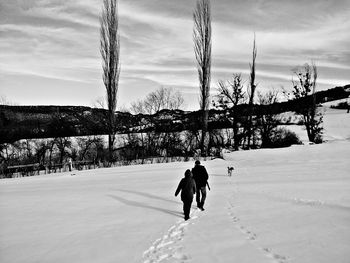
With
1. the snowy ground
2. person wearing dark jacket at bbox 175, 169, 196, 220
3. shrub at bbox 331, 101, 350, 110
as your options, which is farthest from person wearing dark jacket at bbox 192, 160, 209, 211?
shrub at bbox 331, 101, 350, 110

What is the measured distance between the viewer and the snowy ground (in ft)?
22.1

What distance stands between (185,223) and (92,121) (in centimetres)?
3573

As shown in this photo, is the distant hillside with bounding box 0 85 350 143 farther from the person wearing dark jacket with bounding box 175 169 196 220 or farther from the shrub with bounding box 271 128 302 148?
the person wearing dark jacket with bounding box 175 169 196 220

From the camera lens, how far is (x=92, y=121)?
42969 millimetres

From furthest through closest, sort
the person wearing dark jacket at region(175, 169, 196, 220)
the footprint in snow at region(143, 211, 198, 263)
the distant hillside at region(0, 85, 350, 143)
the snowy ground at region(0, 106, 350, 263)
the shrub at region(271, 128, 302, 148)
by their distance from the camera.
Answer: the shrub at region(271, 128, 302, 148) → the distant hillside at region(0, 85, 350, 143) → the person wearing dark jacket at region(175, 169, 196, 220) → the snowy ground at region(0, 106, 350, 263) → the footprint in snow at region(143, 211, 198, 263)

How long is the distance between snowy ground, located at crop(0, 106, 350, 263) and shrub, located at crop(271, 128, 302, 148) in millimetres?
19499

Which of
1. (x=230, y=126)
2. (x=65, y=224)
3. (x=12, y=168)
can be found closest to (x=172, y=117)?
(x=230, y=126)

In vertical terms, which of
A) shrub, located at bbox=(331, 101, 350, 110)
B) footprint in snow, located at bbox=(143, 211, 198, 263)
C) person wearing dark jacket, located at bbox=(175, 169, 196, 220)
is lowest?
footprint in snow, located at bbox=(143, 211, 198, 263)

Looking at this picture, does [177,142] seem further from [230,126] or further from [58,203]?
[58,203]

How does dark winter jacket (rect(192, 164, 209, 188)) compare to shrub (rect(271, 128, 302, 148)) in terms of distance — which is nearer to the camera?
dark winter jacket (rect(192, 164, 209, 188))

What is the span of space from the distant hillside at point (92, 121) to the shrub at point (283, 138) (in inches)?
142

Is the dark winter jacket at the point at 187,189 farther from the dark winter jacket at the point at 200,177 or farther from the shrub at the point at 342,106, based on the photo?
the shrub at the point at 342,106

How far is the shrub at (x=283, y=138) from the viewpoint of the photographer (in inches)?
1558

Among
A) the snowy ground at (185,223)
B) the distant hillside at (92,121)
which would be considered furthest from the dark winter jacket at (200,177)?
the distant hillside at (92,121)
